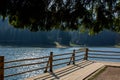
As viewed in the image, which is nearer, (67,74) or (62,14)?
(62,14)

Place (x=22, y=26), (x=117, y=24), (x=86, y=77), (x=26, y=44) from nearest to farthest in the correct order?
(x=22, y=26) → (x=117, y=24) → (x=86, y=77) → (x=26, y=44)

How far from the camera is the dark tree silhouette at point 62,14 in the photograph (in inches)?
257

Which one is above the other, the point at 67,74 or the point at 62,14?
the point at 62,14

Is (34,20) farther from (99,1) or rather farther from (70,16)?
(99,1)

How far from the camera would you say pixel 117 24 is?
29.1ft

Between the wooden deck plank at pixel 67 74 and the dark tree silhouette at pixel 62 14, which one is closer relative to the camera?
the dark tree silhouette at pixel 62 14

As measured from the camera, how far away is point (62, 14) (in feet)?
24.4

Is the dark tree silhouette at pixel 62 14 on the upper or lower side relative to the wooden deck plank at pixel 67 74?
upper

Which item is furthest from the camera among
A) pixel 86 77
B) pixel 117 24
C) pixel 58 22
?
pixel 86 77

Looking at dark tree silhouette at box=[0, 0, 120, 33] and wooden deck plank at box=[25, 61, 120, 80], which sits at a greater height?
dark tree silhouette at box=[0, 0, 120, 33]

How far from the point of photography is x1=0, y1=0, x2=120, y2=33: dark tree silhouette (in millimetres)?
6534

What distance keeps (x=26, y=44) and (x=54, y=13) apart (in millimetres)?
182994

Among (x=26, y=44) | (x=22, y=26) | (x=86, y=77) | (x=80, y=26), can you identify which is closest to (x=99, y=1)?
(x=80, y=26)

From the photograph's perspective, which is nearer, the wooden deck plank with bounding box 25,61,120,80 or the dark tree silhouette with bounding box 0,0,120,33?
the dark tree silhouette with bounding box 0,0,120,33
